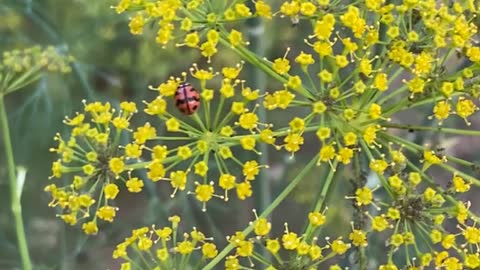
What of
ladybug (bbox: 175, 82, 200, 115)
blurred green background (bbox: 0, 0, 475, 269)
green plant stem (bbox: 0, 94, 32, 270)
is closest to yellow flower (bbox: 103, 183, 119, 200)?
ladybug (bbox: 175, 82, 200, 115)

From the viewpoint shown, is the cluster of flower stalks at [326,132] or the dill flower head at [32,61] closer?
the cluster of flower stalks at [326,132]

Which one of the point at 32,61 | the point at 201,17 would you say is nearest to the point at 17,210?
the point at 201,17

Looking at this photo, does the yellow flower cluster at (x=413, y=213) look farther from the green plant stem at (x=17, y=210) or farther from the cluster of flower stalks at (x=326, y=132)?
the green plant stem at (x=17, y=210)

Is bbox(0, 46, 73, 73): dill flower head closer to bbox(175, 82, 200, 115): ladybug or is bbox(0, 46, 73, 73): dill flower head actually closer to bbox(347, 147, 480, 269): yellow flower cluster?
bbox(175, 82, 200, 115): ladybug

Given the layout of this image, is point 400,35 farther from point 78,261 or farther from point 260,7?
point 78,261

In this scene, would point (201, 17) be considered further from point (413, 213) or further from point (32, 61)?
point (32, 61)

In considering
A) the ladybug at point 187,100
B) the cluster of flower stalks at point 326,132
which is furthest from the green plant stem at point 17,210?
the ladybug at point 187,100

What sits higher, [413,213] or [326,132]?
[326,132]

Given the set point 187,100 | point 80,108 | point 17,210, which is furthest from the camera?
point 80,108
